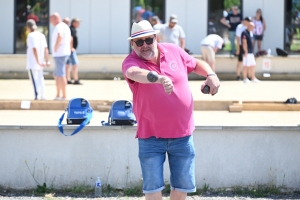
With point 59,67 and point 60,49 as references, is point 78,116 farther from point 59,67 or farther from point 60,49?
point 60,49

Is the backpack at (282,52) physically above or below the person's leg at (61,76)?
above

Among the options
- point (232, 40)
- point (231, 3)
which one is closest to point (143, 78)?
point (232, 40)

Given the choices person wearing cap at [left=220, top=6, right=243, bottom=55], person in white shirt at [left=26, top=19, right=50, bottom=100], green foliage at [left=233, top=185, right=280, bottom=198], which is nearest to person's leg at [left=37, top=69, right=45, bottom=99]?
person in white shirt at [left=26, top=19, right=50, bottom=100]

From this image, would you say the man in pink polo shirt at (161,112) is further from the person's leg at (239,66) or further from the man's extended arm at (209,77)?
the person's leg at (239,66)

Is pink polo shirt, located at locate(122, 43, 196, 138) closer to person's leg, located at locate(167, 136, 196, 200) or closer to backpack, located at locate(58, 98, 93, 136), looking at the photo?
person's leg, located at locate(167, 136, 196, 200)

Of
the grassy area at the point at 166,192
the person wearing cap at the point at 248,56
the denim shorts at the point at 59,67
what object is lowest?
the grassy area at the point at 166,192

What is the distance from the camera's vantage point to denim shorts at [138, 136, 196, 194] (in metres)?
5.29

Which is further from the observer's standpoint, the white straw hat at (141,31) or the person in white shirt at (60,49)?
the person in white shirt at (60,49)

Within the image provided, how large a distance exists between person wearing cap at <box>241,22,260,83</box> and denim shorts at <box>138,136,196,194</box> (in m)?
12.7

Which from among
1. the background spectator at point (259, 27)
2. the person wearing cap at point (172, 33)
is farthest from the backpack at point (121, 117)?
the background spectator at point (259, 27)

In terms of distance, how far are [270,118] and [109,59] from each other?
9.39 meters

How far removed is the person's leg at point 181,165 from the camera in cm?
532

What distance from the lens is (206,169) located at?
23.9ft

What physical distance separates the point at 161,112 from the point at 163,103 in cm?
7
